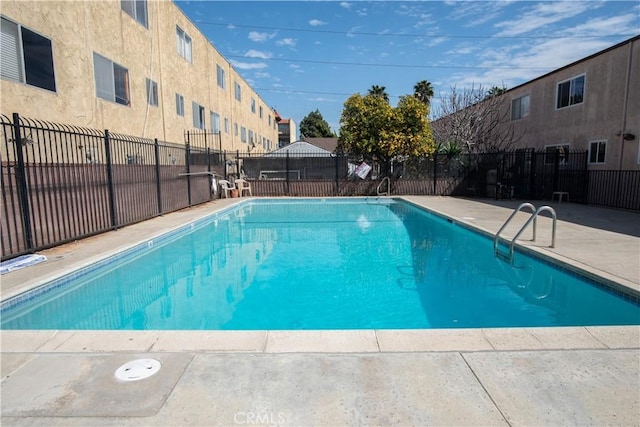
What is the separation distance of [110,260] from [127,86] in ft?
23.7

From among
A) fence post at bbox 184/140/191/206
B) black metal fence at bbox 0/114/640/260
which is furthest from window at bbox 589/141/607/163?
fence post at bbox 184/140/191/206

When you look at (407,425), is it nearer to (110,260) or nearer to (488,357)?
(488,357)

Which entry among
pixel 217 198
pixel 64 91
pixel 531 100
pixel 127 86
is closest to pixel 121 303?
pixel 64 91

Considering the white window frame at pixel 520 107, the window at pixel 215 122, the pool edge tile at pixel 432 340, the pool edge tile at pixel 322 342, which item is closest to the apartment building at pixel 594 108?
the white window frame at pixel 520 107

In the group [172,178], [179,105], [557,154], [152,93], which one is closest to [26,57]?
[172,178]

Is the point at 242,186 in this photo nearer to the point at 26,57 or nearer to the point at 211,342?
the point at 26,57

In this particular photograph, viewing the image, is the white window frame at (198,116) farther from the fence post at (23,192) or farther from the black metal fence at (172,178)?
the fence post at (23,192)

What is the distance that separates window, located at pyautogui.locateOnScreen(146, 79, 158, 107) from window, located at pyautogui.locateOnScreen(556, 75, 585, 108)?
54.6 feet

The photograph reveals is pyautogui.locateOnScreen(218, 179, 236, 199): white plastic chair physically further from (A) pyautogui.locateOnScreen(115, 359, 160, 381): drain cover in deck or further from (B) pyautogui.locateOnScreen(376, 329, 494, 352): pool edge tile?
(B) pyautogui.locateOnScreen(376, 329, 494, 352): pool edge tile

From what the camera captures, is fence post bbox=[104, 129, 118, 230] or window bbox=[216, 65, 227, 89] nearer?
fence post bbox=[104, 129, 118, 230]

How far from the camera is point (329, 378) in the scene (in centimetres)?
256

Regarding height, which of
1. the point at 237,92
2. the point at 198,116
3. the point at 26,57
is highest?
the point at 237,92

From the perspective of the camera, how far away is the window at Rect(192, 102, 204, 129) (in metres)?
17.2

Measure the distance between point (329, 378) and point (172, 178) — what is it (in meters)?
11.1
